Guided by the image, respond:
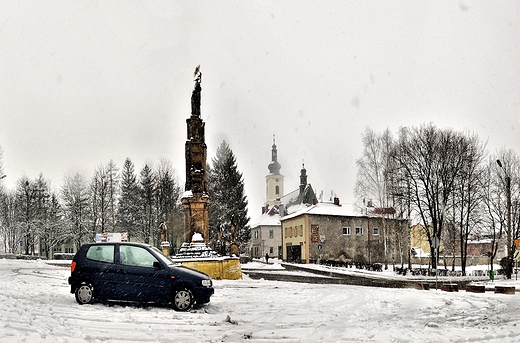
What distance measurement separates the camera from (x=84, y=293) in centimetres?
1164

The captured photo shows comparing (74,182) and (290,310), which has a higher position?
(74,182)

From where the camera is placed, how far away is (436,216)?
42.9 meters

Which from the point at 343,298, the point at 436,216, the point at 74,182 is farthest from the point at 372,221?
the point at 343,298

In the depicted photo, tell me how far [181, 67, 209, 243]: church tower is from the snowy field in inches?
330

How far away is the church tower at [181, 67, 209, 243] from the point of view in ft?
74.6

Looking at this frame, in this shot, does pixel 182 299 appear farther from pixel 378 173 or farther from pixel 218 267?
pixel 378 173

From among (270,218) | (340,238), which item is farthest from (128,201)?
(270,218)

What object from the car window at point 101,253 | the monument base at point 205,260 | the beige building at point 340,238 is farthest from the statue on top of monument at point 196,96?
the beige building at point 340,238

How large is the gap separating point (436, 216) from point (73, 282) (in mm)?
36791

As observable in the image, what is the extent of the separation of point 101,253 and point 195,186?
36.1ft

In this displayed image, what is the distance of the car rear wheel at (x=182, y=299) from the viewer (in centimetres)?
1147

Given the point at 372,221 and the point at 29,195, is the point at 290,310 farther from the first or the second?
the point at 29,195

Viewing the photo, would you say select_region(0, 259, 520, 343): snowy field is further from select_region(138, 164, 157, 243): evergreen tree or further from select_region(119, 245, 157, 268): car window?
select_region(138, 164, 157, 243): evergreen tree

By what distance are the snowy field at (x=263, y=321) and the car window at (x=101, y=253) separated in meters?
1.07
